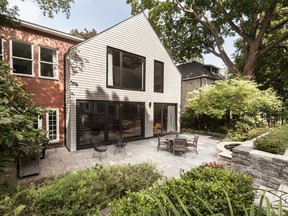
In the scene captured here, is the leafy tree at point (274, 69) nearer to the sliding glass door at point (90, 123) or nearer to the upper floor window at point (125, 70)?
the upper floor window at point (125, 70)

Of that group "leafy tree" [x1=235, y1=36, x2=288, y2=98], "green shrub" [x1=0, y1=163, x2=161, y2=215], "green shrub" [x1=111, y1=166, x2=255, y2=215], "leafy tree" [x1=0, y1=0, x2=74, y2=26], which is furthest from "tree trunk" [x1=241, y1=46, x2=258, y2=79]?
"leafy tree" [x1=0, y1=0, x2=74, y2=26]

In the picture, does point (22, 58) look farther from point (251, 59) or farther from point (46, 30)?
point (251, 59)

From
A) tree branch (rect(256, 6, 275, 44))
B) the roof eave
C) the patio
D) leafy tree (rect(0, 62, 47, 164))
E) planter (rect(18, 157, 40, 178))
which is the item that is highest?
tree branch (rect(256, 6, 275, 44))

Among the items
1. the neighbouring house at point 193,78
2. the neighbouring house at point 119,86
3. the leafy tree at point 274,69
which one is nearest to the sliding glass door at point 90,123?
the neighbouring house at point 119,86

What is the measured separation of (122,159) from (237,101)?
943 centimetres

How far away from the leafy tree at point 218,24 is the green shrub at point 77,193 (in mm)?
15404

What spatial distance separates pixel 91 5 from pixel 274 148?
1195cm

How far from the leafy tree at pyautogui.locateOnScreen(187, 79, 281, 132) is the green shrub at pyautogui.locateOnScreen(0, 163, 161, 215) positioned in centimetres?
957

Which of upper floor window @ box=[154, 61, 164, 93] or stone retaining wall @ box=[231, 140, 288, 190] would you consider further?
upper floor window @ box=[154, 61, 164, 93]

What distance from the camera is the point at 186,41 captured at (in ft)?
59.8

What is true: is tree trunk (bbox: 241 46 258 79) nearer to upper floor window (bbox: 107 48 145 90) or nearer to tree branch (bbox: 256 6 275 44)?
tree branch (bbox: 256 6 275 44)

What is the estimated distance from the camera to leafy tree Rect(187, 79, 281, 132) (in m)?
10.7

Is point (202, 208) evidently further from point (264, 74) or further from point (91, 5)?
point (264, 74)

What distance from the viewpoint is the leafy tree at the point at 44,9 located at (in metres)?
6.24
